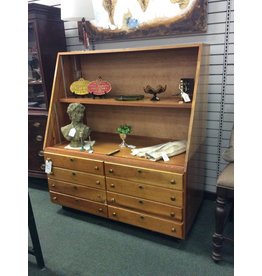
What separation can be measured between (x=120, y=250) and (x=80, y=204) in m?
0.59

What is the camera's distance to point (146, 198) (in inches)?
79.1

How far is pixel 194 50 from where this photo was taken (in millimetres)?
2111

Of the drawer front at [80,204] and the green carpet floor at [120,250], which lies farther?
the drawer front at [80,204]

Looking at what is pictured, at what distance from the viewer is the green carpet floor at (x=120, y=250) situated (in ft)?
6.05

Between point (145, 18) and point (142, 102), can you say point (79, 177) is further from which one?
point (145, 18)

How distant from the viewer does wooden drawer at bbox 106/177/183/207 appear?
1880 mm

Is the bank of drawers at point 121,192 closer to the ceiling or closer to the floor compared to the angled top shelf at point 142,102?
closer to the floor

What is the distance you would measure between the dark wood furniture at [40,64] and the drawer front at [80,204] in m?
0.55

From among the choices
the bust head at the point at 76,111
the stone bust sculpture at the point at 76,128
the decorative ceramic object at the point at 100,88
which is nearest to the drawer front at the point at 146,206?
the stone bust sculpture at the point at 76,128

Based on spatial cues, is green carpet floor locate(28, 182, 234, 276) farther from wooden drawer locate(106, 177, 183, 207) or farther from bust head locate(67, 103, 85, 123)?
bust head locate(67, 103, 85, 123)

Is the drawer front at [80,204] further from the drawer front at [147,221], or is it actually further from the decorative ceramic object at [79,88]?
the decorative ceramic object at [79,88]

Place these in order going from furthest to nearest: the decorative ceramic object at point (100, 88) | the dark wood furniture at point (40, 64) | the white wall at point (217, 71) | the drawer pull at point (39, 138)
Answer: the drawer pull at point (39, 138) < the dark wood furniture at point (40, 64) < the decorative ceramic object at point (100, 88) < the white wall at point (217, 71)
